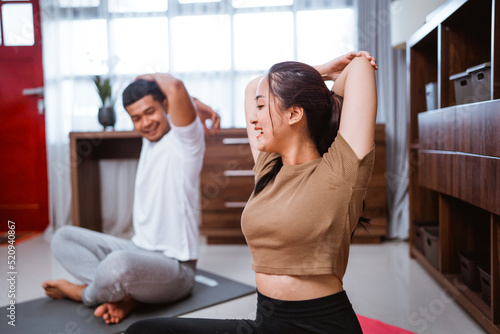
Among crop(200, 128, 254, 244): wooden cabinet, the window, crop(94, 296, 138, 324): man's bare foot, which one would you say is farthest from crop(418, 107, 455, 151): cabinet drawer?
the window

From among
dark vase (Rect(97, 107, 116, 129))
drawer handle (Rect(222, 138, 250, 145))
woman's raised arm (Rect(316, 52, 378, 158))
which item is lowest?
drawer handle (Rect(222, 138, 250, 145))

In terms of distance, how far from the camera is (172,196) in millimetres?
2039

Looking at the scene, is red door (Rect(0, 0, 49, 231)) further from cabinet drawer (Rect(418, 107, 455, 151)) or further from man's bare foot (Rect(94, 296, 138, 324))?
cabinet drawer (Rect(418, 107, 455, 151))

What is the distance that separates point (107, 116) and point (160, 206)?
4.99 ft

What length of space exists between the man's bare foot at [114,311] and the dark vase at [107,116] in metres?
1.76

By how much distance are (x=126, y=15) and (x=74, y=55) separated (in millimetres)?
547

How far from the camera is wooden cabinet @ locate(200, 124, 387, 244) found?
3.21 m

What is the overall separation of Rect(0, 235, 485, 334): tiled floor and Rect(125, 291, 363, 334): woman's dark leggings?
92 centimetres

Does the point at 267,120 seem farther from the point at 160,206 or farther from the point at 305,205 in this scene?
the point at 160,206

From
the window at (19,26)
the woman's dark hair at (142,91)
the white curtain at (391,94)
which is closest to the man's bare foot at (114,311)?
the woman's dark hair at (142,91)

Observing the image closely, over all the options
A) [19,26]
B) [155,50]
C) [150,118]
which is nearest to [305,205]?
[150,118]

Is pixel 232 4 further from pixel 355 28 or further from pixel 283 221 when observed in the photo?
pixel 283 221

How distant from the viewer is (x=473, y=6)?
1948 mm

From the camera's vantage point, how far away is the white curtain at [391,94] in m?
3.39
